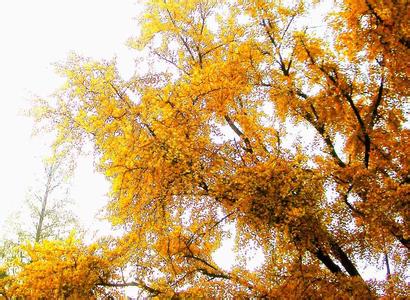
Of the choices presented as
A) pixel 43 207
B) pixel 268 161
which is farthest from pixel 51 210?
pixel 268 161

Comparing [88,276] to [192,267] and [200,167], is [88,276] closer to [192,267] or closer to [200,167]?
[192,267]

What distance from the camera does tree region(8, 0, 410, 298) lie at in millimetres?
4809

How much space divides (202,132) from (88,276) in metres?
3.25

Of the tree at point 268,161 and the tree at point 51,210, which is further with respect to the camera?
the tree at point 51,210

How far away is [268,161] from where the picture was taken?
501cm

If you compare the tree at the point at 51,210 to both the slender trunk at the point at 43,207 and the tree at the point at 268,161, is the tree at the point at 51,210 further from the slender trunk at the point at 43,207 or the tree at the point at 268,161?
the tree at the point at 268,161

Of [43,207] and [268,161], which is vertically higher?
[43,207]

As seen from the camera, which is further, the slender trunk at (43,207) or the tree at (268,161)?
the slender trunk at (43,207)

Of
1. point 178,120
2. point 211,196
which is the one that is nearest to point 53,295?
point 211,196

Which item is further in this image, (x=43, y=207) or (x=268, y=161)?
(x=43, y=207)

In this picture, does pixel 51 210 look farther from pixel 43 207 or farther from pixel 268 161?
pixel 268 161

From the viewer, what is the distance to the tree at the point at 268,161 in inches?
189

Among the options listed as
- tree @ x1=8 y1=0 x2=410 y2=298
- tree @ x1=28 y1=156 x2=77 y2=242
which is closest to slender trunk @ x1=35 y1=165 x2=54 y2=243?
tree @ x1=28 y1=156 x2=77 y2=242

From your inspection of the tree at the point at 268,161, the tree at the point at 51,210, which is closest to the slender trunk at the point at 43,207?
the tree at the point at 51,210
